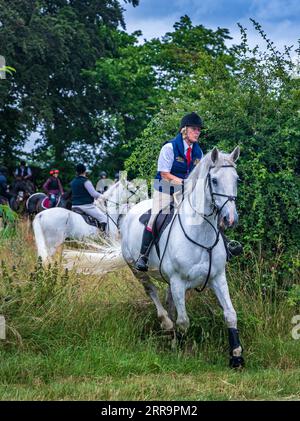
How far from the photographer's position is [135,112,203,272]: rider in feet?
32.4

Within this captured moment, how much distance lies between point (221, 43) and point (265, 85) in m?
24.7

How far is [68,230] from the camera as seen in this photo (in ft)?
54.0

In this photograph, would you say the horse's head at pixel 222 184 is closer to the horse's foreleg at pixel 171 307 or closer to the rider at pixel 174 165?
the rider at pixel 174 165

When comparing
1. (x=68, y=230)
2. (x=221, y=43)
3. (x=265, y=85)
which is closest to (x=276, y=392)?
(x=265, y=85)

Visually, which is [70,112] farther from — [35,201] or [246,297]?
[246,297]

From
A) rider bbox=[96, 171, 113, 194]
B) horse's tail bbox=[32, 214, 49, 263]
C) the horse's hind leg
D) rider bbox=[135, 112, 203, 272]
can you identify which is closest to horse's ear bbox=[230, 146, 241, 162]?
rider bbox=[135, 112, 203, 272]

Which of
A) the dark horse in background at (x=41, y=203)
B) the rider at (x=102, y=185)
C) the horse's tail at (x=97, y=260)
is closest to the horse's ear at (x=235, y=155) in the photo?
the horse's tail at (x=97, y=260)

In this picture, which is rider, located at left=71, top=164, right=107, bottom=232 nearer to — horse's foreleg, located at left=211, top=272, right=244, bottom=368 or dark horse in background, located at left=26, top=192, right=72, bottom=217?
dark horse in background, located at left=26, top=192, right=72, bottom=217

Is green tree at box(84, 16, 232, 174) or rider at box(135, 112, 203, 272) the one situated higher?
green tree at box(84, 16, 232, 174)

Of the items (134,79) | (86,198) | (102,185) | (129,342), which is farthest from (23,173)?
→ (129,342)

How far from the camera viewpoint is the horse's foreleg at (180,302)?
368 inches

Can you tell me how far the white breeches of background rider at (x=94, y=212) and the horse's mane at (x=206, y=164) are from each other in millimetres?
7698

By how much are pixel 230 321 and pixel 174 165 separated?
213 cm

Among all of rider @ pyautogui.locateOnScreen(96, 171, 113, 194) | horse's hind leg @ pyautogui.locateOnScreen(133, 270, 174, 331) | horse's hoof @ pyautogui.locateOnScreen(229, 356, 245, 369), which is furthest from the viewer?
rider @ pyautogui.locateOnScreen(96, 171, 113, 194)
